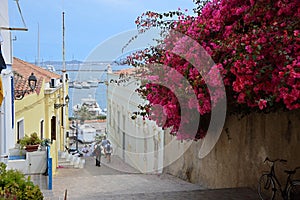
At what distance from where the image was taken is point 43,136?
14992 millimetres

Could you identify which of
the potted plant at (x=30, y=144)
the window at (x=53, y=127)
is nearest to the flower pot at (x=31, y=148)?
the potted plant at (x=30, y=144)

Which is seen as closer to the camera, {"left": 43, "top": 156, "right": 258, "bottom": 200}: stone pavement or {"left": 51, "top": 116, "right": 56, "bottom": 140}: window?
{"left": 43, "top": 156, "right": 258, "bottom": 200}: stone pavement

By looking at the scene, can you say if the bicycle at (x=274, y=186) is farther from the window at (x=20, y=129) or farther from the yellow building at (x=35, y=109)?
the window at (x=20, y=129)

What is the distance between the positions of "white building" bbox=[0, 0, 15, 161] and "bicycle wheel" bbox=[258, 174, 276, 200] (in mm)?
5439

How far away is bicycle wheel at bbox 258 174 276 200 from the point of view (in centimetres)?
636

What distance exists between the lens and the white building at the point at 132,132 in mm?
14461

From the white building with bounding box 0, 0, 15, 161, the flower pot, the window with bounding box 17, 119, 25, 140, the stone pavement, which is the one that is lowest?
the stone pavement

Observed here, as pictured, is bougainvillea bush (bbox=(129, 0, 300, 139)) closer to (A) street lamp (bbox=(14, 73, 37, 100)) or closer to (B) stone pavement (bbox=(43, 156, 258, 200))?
(B) stone pavement (bbox=(43, 156, 258, 200))

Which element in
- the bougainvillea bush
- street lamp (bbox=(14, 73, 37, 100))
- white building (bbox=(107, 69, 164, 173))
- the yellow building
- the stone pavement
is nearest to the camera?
the bougainvillea bush

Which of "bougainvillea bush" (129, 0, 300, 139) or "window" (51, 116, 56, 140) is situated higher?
"bougainvillea bush" (129, 0, 300, 139)

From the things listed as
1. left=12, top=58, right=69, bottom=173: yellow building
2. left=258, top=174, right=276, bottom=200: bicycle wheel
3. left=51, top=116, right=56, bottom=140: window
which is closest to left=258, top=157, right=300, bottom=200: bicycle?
left=258, top=174, right=276, bottom=200: bicycle wheel

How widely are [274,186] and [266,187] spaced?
0.95ft

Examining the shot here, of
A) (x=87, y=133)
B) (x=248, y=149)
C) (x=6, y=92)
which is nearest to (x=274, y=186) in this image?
(x=248, y=149)

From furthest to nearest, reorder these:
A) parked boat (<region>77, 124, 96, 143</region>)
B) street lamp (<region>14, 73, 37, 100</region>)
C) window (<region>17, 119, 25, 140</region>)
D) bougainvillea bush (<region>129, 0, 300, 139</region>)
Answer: parked boat (<region>77, 124, 96, 143</region>) < window (<region>17, 119, 25, 140</region>) < street lamp (<region>14, 73, 37, 100</region>) < bougainvillea bush (<region>129, 0, 300, 139</region>)
